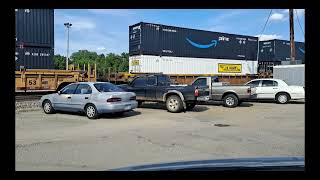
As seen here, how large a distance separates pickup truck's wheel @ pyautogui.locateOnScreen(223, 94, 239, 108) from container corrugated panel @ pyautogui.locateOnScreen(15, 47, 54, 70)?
10.4 meters

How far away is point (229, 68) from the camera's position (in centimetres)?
3284

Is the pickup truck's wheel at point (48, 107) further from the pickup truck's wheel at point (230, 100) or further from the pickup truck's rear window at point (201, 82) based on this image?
the pickup truck's wheel at point (230, 100)

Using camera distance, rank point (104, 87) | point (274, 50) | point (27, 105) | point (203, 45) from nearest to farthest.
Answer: point (104, 87) → point (27, 105) → point (203, 45) → point (274, 50)

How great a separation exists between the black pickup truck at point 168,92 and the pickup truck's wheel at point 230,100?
247 centimetres

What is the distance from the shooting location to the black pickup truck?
572 inches

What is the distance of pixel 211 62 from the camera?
1221 inches

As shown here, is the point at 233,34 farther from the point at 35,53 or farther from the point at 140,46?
the point at 35,53

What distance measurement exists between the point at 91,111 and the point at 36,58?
28.1 ft

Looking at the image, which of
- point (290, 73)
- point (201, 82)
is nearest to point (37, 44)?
point (201, 82)

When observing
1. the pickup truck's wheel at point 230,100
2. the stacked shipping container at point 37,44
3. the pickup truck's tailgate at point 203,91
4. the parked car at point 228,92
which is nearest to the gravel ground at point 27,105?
the stacked shipping container at point 37,44

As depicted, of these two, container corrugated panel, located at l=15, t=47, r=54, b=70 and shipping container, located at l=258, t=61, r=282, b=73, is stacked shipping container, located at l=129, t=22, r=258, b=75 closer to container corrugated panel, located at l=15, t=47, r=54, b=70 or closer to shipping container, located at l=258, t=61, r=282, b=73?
shipping container, located at l=258, t=61, r=282, b=73

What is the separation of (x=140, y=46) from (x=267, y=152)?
804 inches

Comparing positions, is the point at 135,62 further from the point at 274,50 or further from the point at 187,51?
→ the point at 274,50
